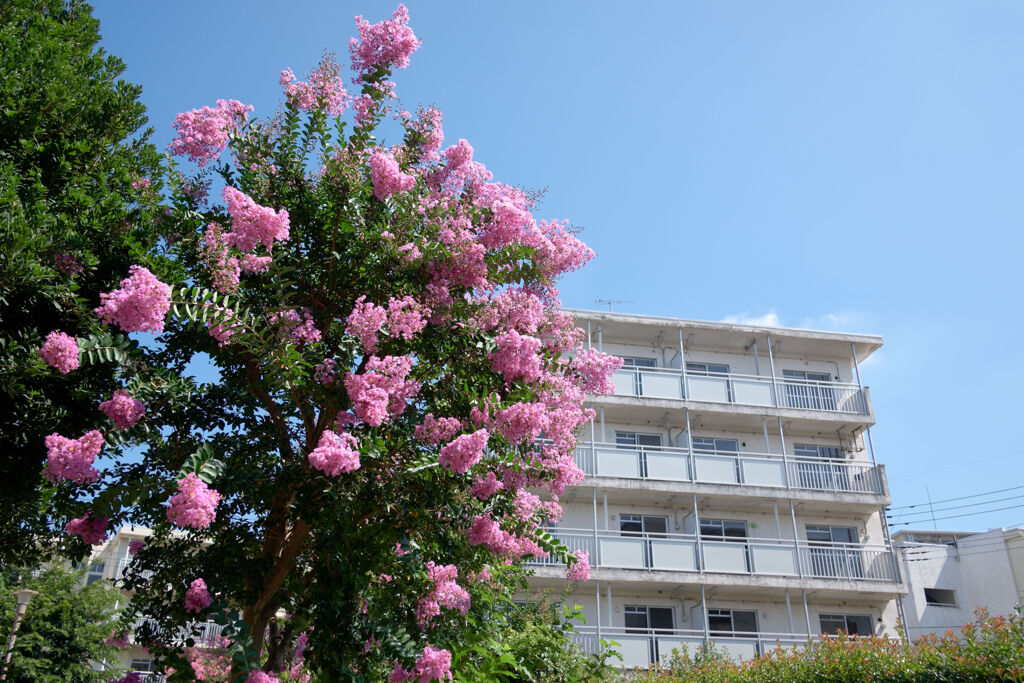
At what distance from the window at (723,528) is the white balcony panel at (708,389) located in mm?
3775

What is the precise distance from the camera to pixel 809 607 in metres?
24.3

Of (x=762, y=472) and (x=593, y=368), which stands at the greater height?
(x=762, y=472)

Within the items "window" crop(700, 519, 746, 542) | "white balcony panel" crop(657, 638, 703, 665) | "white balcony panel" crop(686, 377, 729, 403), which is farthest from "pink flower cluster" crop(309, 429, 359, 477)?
"white balcony panel" crop(686, 377, 729, 403)

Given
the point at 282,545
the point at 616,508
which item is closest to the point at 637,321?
the point at 616,508

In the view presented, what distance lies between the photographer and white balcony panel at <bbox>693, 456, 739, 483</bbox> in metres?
24.1

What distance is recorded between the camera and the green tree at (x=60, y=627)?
2170 centimetres

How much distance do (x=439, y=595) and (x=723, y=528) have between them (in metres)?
20.1

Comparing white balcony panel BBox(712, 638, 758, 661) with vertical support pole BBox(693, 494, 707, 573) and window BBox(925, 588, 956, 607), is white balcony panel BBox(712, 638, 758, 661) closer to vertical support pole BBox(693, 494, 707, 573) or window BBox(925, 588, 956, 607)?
vertical support pole BBox(693, 494, 707, 573)

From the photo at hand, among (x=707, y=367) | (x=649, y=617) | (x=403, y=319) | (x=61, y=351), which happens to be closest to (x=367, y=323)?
(x=403, y=319)

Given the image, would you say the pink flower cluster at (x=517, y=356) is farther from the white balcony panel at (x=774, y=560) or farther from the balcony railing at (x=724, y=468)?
the white balcony panel at (x=774, y=560)

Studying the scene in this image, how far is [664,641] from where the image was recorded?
21797 millimetres

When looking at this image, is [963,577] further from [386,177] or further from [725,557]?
[386,177]

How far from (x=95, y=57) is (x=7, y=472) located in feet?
15.7

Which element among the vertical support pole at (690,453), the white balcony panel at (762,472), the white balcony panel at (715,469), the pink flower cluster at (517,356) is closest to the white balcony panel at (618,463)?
the vertical support pole at (690,453)
